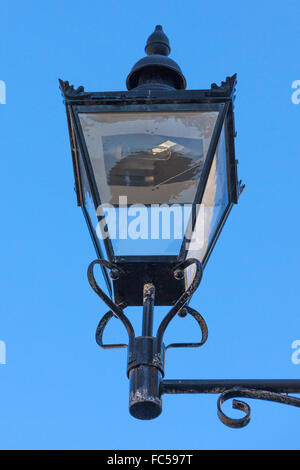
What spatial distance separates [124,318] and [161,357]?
212mm

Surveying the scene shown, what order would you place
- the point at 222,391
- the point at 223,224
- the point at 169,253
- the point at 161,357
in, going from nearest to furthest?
the point at 222,391 < the point at 161,357 < the point at 169,253 < the point at 223,224

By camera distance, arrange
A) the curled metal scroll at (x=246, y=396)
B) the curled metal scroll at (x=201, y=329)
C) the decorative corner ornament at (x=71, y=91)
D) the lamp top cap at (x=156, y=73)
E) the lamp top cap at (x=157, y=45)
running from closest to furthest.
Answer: the curled metal scroll at (x=246, y=396), the curled metal scroll at (x=201, y=329), the decorative corner ornament at (x=71, y=91), the lamp top cap at (x=156, y=73), the lamp top cap at (x=157, y=45)

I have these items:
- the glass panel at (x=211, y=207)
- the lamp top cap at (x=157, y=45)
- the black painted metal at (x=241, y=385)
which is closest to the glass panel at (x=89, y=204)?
the glass panel at (x=211, y=207)

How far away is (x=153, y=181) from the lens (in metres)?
2.97

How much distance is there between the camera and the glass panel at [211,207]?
2.88m

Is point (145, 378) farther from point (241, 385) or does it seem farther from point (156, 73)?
point (156, 73)

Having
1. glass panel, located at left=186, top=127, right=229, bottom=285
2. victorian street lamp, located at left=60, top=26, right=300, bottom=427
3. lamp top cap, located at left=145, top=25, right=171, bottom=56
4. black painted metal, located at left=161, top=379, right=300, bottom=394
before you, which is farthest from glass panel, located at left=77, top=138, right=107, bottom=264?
lamp top cap, located at left=145, top=25, right=171, bottom=56

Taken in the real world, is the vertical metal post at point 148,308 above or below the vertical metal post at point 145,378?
above

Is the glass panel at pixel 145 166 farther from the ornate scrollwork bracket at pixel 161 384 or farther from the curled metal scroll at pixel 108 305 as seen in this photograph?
the ornate scrollwork bracket at pixel 161 384

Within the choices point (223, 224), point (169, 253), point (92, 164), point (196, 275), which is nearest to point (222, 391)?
point (196, 275)

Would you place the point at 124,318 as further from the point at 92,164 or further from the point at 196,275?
the point at 92,164

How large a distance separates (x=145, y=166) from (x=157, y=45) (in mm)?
1125

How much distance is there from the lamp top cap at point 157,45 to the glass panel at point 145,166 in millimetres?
1052

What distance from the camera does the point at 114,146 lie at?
2.93m
